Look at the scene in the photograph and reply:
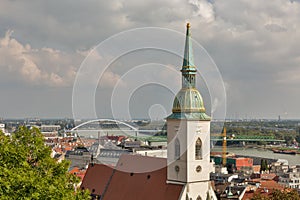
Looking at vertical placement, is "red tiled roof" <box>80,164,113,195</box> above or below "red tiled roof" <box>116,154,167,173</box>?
below

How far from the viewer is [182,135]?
3316cm

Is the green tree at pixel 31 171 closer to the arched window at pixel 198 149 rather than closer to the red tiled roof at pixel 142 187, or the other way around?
the red tiled roof at pixel 142 187

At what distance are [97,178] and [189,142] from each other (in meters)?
12.8

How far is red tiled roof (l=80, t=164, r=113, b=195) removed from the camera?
136 ft

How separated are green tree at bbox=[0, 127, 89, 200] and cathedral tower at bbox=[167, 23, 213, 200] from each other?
11.3 metres

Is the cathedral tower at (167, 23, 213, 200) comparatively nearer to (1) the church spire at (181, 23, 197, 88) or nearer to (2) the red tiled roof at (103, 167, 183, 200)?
(1) the church spire at (181, 23, 197, 88)

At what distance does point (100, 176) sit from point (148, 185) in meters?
8.28

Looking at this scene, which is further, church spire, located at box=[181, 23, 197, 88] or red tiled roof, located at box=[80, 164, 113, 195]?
red tiled roof, located at box=[80, 164, 113, 195]

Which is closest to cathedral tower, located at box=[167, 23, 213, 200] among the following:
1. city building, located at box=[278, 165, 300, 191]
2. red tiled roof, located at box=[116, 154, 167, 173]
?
red tiled roof, located at box=[116, 154, 167, 173]

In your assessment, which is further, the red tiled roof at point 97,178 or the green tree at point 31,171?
the red tiled roof at point 97,178

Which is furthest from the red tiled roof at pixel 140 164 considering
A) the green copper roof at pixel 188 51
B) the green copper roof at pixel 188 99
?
the green copper roof at pixel 188 51

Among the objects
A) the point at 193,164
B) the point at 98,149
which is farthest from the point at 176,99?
the point at 98,149

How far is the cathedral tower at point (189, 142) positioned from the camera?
32812mm

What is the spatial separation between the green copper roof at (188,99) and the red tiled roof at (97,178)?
35.8ft
